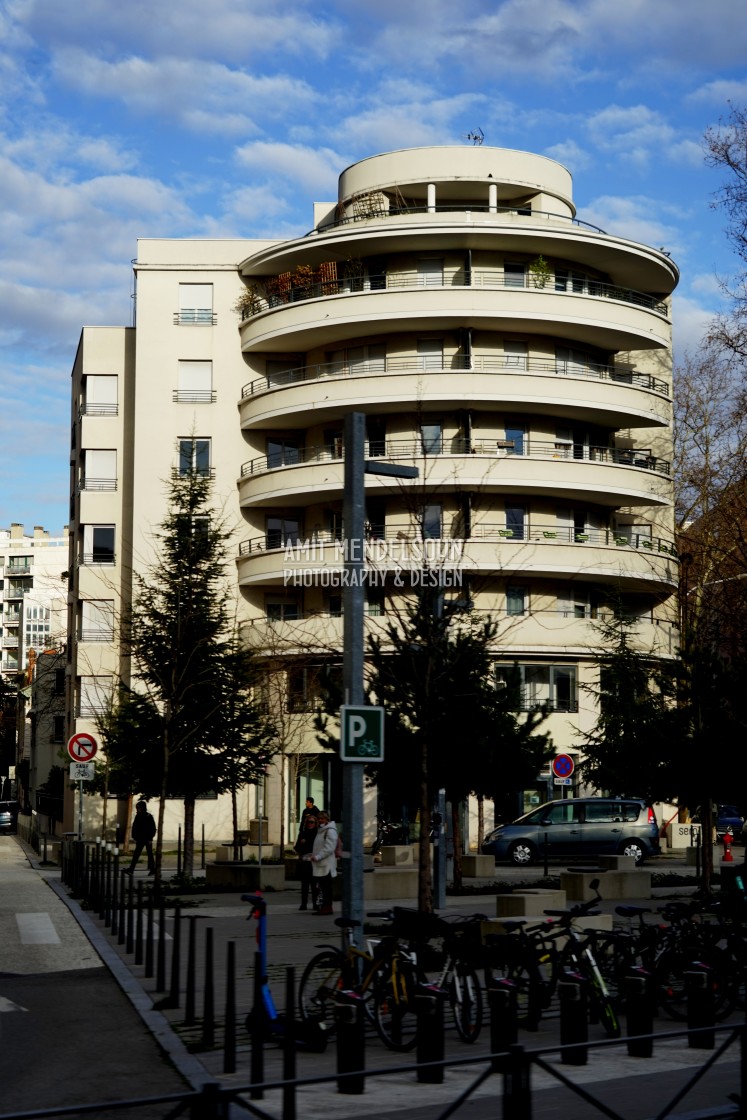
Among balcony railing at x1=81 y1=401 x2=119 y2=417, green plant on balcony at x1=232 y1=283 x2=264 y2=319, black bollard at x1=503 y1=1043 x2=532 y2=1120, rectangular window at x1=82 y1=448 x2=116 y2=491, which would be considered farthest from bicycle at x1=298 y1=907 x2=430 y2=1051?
balcony railing at x1=81 y1=401 x2=119 y2=417

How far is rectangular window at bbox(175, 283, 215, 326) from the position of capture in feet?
184

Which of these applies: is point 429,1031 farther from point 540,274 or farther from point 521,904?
point 540,274

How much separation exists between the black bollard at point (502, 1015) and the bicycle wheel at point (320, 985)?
1.32 metres

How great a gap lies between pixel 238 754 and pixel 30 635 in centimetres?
11008

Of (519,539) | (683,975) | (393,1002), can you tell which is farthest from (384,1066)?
(519,539)

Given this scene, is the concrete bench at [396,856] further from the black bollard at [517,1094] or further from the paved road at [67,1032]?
the black bollard at [517,1094]

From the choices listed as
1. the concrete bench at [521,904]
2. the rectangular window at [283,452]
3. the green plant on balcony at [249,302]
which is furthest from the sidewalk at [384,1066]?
the green plant on balcony at [249,302]

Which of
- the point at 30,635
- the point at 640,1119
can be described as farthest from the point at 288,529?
the point at 30,635

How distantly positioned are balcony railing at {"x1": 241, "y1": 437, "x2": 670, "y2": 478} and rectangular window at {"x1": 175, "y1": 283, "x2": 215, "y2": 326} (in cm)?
580

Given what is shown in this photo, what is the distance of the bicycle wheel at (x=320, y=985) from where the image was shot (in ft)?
36.9

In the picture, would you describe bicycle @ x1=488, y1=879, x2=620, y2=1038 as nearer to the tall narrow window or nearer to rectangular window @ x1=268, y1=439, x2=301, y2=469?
the tall narrow window

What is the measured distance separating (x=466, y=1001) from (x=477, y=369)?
39.1 metres

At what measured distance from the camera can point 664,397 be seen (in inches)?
2078

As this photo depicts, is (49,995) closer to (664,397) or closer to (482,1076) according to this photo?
(482,1076)
